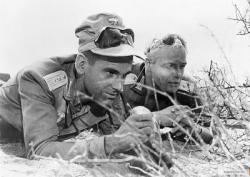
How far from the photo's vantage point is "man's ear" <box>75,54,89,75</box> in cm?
281

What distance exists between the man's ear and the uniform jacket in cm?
8

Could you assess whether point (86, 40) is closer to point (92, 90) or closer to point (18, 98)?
point (92, 90)

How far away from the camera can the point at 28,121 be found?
2.43 metres

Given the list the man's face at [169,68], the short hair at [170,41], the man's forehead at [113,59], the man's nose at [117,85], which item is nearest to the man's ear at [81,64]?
the man's forehead at [113,59]

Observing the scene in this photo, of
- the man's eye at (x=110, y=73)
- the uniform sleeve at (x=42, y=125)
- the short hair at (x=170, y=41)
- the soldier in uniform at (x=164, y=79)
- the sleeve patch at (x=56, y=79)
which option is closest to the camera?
the uniform sleeve at (x=42, y=125)

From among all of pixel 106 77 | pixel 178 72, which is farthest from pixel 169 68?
pixel 106 77

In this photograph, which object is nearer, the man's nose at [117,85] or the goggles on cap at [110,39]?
the man's nose at [117,85]

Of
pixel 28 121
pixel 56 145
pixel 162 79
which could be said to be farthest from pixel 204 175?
pixel 162 79

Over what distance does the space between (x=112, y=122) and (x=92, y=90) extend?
61 centimetres

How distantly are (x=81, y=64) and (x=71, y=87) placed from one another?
0.18 meters

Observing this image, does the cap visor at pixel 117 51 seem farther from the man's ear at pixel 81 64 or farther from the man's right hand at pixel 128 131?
the man's right hand at pixel 128 131

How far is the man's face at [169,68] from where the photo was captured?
3576 mm

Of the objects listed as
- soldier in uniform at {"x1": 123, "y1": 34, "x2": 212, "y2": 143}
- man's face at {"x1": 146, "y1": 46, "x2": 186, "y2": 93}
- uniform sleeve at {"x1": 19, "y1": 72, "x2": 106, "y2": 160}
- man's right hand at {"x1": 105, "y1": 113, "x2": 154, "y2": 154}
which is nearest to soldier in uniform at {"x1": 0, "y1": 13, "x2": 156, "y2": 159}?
uniform sleeve at {"x1": 19, "y1": 72, "x2": 106, "y2": 160}

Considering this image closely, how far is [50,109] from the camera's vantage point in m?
2.49
